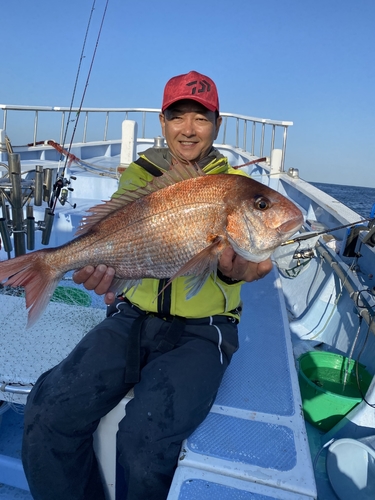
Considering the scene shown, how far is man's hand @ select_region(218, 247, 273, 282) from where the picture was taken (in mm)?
1761

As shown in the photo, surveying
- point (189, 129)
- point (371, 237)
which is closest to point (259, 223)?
point (189, 129)

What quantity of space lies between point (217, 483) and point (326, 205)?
14.0ft

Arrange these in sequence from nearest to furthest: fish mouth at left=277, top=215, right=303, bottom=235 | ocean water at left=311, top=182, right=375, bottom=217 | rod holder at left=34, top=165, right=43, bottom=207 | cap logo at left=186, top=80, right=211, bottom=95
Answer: fish mouth at left=277, top=215, right=303, bottom=235, cap logo at left=186, top=80, right=211, bottom=95, rod holder at left=34, top=165, right=43, bottom=207, ocean water at left=311, top=182, right=375, bottom=217

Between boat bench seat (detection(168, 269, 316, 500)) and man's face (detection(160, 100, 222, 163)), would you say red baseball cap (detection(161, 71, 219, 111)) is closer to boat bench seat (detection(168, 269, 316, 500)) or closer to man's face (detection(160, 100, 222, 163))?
man's face (detection(160, 100, 222, 163))

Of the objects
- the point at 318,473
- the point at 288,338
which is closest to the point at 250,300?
the point at 288,338

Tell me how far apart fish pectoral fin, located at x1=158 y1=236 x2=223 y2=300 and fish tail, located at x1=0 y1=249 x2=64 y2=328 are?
66 cm

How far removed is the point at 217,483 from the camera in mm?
1419

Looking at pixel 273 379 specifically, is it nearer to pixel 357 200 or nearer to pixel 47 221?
pixel 47 221

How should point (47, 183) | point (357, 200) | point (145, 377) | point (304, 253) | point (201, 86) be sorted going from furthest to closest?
point (357, 200) < point (304, 253) < point (47, 183) < point (201, 86) < point (145, 377)

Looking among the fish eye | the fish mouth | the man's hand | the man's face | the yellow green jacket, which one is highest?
the man's face

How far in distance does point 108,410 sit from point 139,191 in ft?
3.77

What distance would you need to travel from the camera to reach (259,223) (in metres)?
1.71

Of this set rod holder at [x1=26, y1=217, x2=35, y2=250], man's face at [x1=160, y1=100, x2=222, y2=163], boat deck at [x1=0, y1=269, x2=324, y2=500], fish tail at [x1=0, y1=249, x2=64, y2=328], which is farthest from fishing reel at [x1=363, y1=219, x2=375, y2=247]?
rod holder at [x1=26, y1=217, x2=35, y2=250]

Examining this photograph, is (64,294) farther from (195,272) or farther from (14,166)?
(195,272)
